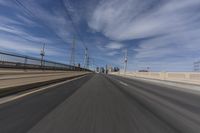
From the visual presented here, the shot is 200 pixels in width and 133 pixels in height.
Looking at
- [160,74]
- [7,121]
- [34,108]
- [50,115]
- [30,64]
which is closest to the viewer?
[7,121]

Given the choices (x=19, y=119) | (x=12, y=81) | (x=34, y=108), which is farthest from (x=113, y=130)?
(x=12, y=81)

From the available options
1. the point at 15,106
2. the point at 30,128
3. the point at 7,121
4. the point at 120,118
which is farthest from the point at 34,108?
the point at 120,118

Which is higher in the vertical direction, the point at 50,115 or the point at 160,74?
the point at 160,74

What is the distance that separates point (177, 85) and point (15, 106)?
62.3ft

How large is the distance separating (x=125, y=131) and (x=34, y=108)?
337 cm

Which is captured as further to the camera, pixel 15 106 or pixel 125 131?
pixel 15 106

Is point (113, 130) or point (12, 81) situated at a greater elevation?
point (12, 81)

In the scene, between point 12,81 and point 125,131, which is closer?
point 125,131

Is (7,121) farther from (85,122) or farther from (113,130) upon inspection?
(113,130)

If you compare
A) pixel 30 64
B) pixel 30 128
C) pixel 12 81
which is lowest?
pixel 30 128

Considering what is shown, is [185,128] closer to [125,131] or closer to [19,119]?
[125,131]

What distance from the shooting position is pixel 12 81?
432 inches

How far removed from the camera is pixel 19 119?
5324mm

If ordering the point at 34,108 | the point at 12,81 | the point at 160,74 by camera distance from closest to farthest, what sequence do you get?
the point at 34,108, the point at 12,81, the point at 160,74
